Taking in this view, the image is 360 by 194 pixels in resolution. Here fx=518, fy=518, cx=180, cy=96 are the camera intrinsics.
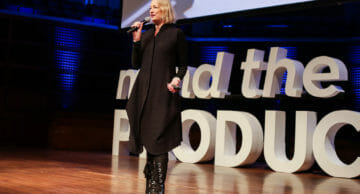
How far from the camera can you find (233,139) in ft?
19.8

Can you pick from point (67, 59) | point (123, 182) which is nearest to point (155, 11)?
point (123, 182)

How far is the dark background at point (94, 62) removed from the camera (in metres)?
7.97

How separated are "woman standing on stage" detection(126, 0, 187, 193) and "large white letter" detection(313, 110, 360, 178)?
2.85 m

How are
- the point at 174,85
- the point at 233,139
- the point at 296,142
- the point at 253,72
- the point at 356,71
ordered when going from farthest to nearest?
the point at 356,71
the point at 233,139
the point at 253,72
the point at 296,142
the point at 174,85

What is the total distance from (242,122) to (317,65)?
1.04 metres

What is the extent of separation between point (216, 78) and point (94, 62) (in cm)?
321

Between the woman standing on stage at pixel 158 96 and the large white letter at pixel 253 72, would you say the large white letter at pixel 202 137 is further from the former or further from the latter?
the woman standing on stage at pixel 158 96

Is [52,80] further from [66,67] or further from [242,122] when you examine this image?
[242,122]

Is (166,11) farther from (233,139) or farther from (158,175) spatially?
(233,139)

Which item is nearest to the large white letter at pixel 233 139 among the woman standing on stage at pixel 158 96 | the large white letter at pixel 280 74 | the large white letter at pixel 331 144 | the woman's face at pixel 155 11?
the large white letter at pixel 280 74

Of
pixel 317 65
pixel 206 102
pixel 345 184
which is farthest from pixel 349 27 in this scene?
pixel 345 184

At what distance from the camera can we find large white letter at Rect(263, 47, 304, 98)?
5445 millimetres

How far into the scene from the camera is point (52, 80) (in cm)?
831

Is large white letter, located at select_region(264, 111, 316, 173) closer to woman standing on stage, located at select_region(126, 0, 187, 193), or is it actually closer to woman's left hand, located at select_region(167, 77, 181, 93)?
woman standing on stage, located at select_region(126, 0, 187, 193)
